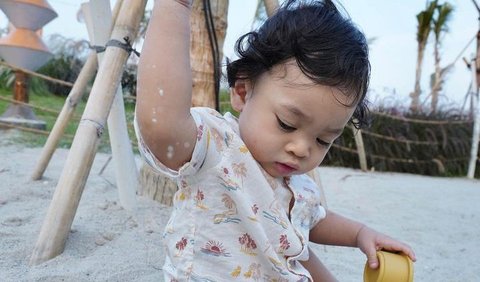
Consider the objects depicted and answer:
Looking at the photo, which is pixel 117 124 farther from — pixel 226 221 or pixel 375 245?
pixel 375 245

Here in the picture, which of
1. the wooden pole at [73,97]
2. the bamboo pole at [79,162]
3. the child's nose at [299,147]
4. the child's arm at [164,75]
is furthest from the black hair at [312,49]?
the wooden pole at [73,97]

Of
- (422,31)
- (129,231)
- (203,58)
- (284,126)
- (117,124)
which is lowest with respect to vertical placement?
(129,231)

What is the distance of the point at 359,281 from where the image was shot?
1401 mm

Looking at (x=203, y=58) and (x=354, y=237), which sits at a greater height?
(x=203, y=58)

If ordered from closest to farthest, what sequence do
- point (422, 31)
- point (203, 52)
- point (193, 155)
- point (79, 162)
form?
point (193, 155) → point (79, 162) → point (203, 52) → point (422, 31)

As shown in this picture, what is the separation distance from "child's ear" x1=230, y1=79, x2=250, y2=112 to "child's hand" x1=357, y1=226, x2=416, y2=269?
1.33 feet

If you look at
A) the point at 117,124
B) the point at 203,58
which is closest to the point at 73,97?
the point at 117,124

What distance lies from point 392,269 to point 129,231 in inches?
35.6

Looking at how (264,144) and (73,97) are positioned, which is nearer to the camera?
(264,144)

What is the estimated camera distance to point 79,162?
1160 millimetres

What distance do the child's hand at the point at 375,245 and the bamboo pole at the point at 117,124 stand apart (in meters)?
0.83

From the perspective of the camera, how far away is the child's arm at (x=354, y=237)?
3.15 feet

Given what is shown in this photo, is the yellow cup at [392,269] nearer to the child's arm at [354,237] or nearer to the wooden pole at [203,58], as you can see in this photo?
the child's arm at [354,237]

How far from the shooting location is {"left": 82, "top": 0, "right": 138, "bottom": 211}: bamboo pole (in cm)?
146
